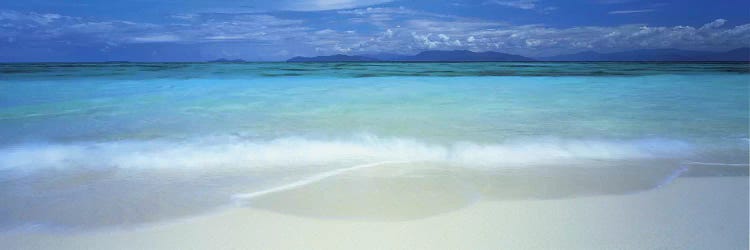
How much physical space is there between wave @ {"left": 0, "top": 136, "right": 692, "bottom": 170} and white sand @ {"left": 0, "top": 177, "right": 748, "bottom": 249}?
1135 mm

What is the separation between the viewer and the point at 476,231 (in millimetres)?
2250

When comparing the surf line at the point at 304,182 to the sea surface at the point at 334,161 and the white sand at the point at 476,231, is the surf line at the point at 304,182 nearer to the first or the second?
the sea surface at the point at 334,161

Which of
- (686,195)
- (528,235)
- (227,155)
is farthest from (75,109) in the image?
(686,195)

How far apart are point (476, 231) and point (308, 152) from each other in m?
2.25

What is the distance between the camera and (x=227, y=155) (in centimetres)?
397

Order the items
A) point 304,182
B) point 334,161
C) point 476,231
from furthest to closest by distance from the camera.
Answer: point 334,161 < point 304,182 < point 476,231

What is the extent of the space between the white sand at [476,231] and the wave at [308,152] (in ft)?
3.72

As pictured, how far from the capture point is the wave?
3713 millimetres

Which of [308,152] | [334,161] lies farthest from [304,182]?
[308,152]

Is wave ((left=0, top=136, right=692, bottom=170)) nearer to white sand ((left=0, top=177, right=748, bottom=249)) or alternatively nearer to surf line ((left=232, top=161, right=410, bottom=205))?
surf line ((left=232, top=161, right=410, bottom=205))

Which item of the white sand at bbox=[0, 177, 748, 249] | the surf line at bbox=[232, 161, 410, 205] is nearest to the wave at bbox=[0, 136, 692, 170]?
the surf line at bbox=[232, 161, 410, 205]

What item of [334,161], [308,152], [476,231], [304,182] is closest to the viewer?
[476,231]

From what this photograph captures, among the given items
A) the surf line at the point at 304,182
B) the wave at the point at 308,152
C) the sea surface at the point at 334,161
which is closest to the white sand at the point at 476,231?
the sea surface at the point at 334,161

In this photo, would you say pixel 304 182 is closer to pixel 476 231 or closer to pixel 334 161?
pixel 334 161
